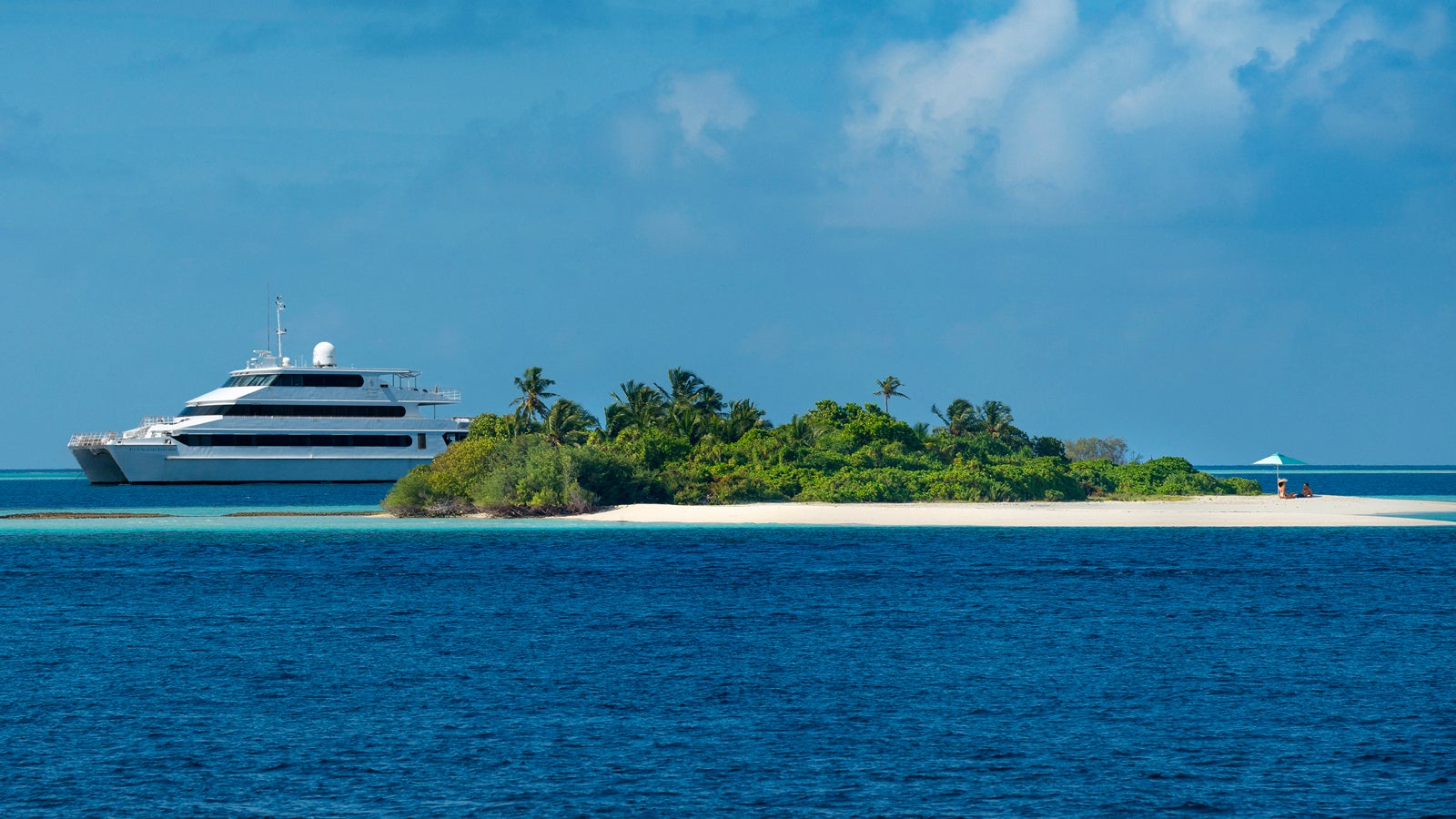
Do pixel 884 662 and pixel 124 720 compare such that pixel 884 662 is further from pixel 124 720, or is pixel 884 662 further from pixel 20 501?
pixel 20 501

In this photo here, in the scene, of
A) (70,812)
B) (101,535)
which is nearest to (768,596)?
(70,812)

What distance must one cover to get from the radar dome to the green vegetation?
27.1m

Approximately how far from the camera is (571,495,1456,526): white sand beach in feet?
190

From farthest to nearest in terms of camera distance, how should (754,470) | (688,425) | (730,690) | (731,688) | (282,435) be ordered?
(282,435), (688,425), (754,470), (731,688), (730,690)

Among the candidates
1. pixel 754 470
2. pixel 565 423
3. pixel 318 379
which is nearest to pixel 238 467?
pixel 318 379

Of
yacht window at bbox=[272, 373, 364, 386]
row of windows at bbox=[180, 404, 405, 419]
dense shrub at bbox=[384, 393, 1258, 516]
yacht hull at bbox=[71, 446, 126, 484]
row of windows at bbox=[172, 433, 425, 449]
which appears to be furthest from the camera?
yacht hull at bbox=[71, 446, 126, 484]

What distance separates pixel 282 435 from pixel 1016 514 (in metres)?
60.4

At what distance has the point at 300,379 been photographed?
337 ft

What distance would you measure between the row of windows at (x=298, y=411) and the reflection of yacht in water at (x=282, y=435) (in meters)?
0.07

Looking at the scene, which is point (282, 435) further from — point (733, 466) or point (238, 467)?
point (733, 466)

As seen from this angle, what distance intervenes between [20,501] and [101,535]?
46.2 m

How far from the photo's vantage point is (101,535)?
177 ft

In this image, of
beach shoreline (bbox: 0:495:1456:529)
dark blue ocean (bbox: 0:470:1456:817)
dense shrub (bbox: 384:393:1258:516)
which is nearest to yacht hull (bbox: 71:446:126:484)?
beach shoreline (bbox: 0:495:1456:529)

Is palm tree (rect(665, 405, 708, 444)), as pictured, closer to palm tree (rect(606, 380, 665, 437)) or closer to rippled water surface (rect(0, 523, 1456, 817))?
palm tree (rect(606, 380, 665, 437))
